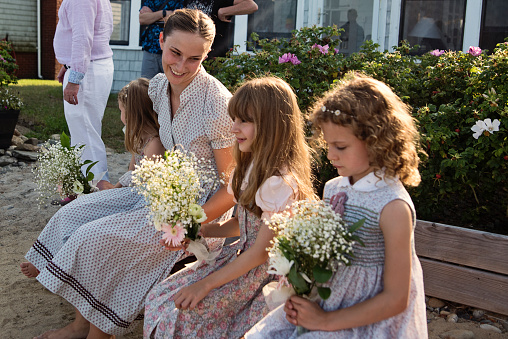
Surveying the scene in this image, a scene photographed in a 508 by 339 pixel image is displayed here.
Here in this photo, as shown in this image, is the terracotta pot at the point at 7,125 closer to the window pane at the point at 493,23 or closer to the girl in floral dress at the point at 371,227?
the girl in floral dress at the point at 371,227

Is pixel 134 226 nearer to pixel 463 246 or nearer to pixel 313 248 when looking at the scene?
pixel 313 248

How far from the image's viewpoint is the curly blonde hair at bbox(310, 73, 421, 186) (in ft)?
6.56

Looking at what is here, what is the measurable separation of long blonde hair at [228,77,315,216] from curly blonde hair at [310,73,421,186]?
1.47 ft

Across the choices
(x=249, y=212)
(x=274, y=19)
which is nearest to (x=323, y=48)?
(x=249, y=212)

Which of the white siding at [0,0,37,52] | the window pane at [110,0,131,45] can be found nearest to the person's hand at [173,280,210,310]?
the window pane at [110,0,131,45]

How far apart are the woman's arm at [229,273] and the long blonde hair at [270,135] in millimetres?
172

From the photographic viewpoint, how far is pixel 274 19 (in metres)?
10.2

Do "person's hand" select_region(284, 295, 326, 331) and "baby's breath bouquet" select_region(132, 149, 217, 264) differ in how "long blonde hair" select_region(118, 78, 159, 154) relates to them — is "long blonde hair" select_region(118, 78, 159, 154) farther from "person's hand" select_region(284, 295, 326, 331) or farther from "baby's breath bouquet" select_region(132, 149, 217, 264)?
"person's hand" select_region(284, 295, 326, 331)

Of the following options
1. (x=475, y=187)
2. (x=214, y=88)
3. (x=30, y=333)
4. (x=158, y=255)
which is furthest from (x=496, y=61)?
(x=30, y=333)

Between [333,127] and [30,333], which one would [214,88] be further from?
[30,333]

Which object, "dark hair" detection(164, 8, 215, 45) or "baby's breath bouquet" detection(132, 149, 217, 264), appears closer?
"baby's breath bouquet" detection(132, 149, 217, 264)

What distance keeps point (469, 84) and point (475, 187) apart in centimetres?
71

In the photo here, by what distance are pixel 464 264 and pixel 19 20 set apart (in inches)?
733

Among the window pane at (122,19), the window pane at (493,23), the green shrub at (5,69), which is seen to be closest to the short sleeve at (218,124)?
the green shrub at (5,69)
